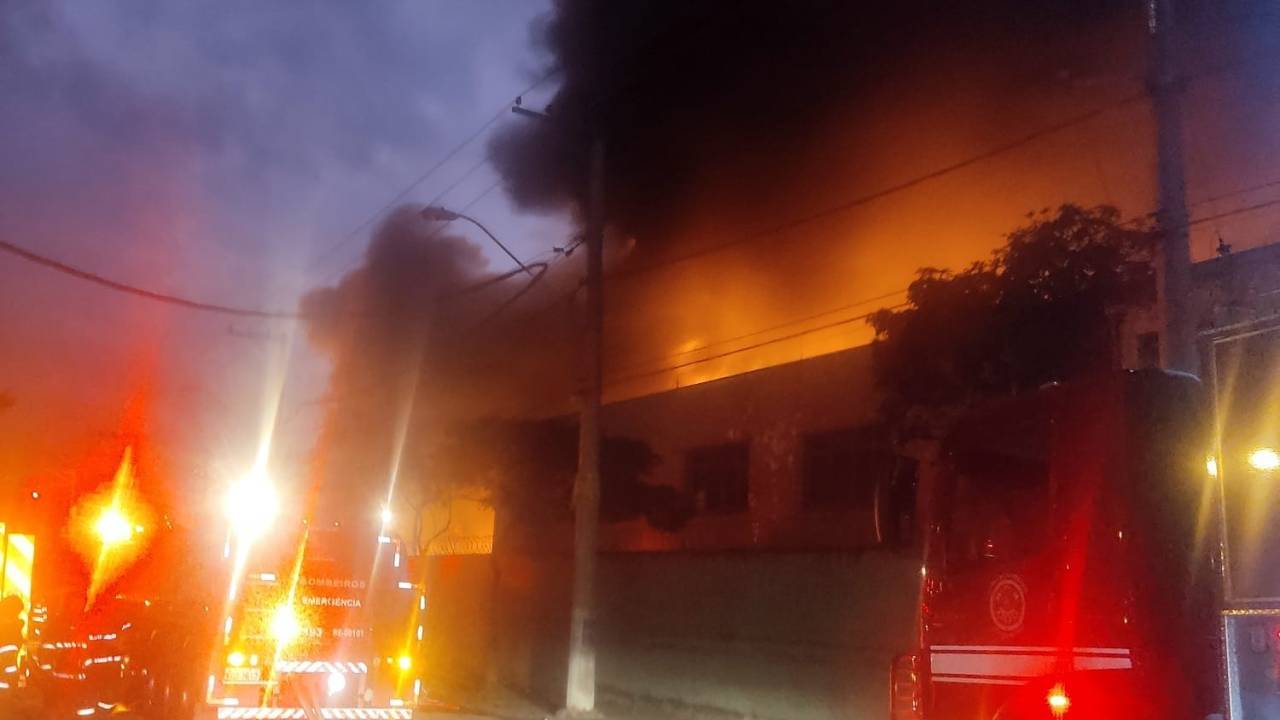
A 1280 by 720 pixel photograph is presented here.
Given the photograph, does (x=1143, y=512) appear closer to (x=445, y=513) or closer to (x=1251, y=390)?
(x=1251, y=390)

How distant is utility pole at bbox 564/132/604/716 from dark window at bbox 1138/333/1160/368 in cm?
632

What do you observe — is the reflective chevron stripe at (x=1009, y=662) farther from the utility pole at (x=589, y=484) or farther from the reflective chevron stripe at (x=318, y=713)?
the utility pole at (x=589, y=484)

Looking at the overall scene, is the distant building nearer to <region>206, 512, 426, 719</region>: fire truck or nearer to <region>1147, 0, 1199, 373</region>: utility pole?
<region>1147, 0, 1199, 373</region>: utility pole

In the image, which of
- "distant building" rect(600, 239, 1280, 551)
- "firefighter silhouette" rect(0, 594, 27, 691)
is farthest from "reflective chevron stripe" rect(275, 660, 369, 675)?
"distant building" rect(600, 239, 1280, 551)

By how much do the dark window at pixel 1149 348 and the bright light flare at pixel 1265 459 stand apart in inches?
386

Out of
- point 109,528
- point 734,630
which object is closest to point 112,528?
point 109,528

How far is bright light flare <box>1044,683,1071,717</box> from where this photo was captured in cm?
517

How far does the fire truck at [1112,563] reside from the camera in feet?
16.4

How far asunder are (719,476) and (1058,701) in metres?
17.6

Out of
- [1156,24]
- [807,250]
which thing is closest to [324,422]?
[807,250]

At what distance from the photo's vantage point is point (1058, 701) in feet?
17.1

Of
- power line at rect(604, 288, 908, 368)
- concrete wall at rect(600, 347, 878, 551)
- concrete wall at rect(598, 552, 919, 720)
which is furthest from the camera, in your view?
power line at rect(604, 288, 908, 368)

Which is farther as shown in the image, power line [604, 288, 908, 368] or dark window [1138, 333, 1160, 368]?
power line [604, 288, 908, 368]

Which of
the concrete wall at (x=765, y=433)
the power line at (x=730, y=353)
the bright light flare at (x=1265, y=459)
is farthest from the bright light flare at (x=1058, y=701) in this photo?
the power line at (x=730, y=353)
